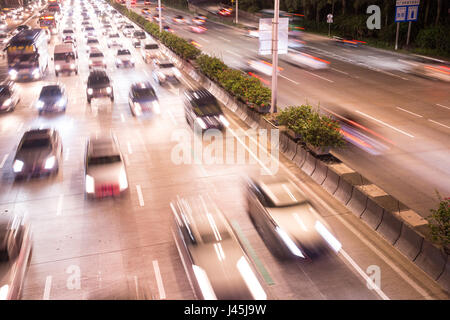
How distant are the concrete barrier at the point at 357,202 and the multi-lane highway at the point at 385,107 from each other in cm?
229

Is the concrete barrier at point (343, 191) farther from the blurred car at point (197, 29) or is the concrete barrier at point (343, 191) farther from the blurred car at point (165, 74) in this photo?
the blurred car at point (197, 29)

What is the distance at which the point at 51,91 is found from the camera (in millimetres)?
30156

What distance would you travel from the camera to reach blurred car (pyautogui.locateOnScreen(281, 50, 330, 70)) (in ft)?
145

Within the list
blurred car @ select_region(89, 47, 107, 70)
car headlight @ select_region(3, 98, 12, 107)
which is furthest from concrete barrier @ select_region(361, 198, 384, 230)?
blurred car @ select_region(89, 47, 107, 70)

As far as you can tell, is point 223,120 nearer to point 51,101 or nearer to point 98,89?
point 98,89

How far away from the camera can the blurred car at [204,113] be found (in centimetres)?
2383

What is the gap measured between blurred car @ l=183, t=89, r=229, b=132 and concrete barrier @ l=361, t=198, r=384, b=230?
1148 centimetres

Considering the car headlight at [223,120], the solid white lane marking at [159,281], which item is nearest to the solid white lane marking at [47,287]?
the solid white lane marking at [159,281]

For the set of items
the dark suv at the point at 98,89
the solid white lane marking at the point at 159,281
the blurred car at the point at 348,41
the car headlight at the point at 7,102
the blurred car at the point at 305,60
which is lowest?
the solid white lane marking at the point at 159,281

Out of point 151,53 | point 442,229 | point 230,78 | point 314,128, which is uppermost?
point 151,53

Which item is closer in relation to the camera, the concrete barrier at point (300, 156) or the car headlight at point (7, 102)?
the concrete barrier at point (300, 156)

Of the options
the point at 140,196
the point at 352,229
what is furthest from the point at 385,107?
the point at 140,196

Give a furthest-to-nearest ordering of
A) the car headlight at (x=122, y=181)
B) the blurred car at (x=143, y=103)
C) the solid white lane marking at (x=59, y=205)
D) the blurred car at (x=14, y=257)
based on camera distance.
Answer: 1. the blurred car at (x=143, y=103)
2. the car headlight at (x=122, y=181)
3. the solid white lane marking at (x=59, y=205)
4. the blurred car at (x=14, y=257)

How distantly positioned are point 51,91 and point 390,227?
25.8 meters
